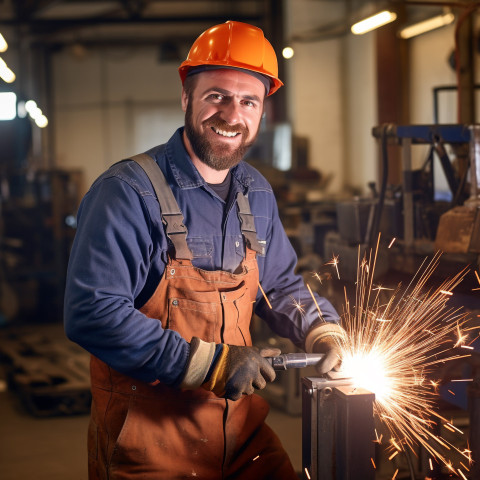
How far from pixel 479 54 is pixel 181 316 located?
250 inches

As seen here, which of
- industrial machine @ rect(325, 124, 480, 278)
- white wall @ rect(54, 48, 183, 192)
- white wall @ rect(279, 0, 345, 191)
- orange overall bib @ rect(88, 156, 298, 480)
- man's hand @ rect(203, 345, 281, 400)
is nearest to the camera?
man's hand @ rect(203, 345, 281, 400)

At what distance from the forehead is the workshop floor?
241 cm

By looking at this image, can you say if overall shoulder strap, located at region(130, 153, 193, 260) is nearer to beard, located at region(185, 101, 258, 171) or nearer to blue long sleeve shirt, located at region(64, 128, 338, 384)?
blue long sleeve shirt, located at region(64, 128, 338, 384)

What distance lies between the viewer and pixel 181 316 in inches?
78.7

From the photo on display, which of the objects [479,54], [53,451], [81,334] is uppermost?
[479,54]

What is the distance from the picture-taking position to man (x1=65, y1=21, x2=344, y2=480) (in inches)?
73.3

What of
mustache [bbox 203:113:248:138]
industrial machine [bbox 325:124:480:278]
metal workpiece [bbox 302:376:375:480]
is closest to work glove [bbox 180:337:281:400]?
metal workpiece [bbox 302:376:375:480]

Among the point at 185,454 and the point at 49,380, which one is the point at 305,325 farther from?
the point at 49,380

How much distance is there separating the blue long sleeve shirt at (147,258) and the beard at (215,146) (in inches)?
1.9

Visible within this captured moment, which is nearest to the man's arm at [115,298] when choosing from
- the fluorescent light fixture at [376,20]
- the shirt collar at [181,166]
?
the shirt collar at [181,166]

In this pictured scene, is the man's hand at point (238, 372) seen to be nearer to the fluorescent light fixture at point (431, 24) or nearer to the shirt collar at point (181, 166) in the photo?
the shirt collar at point (181, 166)

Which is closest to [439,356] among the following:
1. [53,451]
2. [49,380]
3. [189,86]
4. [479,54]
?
[189,86]

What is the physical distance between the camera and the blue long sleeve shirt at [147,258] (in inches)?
73.0

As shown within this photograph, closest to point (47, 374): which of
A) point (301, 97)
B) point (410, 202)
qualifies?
point (410, 202)
